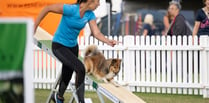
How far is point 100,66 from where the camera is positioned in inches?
316

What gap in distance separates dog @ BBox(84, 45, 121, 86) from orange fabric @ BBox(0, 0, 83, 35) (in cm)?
417

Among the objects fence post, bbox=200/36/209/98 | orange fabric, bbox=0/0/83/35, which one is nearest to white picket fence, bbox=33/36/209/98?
fence post, bbox=200/36/209/98

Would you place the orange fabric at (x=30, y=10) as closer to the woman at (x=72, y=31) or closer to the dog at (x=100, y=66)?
the dog at (x=100, y=66)

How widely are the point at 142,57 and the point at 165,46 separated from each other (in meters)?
0.54

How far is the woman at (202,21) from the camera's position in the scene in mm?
10539

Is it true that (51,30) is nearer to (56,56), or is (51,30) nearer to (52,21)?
(52,21)

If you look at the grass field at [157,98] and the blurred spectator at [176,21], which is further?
the blurred spectator at [176,21]

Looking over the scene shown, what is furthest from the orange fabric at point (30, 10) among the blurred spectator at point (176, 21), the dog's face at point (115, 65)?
the dog's face at point (115, 65)

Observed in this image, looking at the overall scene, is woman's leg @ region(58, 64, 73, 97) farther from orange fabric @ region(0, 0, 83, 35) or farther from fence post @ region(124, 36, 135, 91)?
orange fabric @ region(0, 0, 83, 35)

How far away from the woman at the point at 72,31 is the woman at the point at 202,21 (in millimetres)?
3802

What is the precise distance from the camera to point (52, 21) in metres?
12.3

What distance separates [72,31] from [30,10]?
5.49 meters

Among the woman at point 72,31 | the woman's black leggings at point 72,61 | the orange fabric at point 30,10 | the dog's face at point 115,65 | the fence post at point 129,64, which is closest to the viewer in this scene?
the woman at point 72,31

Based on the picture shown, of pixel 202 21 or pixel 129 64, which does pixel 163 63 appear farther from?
pixel 202 21
